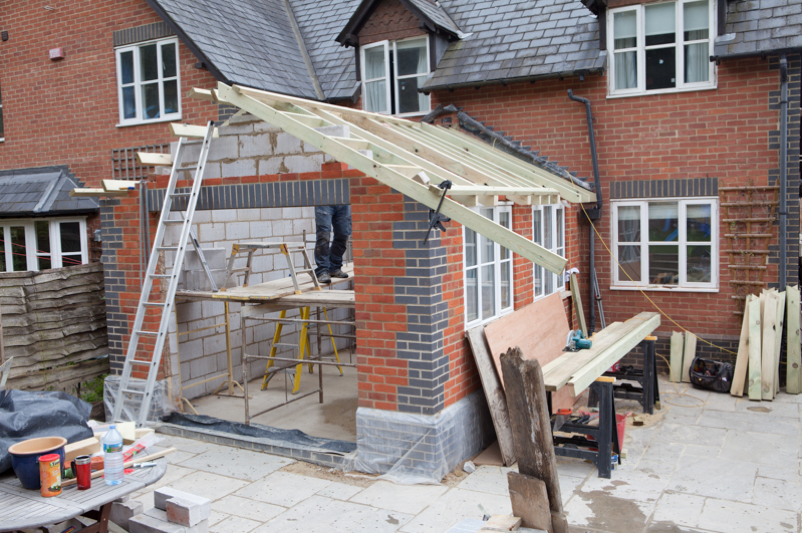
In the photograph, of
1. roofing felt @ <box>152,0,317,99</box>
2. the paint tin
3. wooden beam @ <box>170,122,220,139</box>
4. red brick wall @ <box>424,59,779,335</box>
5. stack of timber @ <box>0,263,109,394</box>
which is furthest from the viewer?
roofing felt @ <box>152,0,317,99</box>

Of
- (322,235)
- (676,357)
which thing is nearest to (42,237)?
(322,235)

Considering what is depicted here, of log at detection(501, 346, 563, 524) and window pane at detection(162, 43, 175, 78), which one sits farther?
window pane at detection(162, 43, 175, 78)

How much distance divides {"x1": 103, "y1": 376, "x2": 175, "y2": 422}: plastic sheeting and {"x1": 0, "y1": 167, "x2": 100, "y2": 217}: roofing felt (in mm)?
4752

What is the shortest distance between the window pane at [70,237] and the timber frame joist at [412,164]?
669 cm

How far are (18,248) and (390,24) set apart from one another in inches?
314

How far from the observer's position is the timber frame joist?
16.6ft

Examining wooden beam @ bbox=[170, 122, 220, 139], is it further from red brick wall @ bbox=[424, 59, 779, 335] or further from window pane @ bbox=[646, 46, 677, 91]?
window pane @ bbox=[646, 46, 677, 91]

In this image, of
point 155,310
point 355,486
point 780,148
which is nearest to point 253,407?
point 155,310

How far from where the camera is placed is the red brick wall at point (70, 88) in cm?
1245

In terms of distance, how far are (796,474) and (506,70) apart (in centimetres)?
690

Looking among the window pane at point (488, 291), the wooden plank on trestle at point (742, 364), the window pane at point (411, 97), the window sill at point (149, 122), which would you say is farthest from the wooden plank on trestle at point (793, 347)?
the window sill at point (149, 122)

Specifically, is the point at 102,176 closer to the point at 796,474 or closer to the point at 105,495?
the point at 105,495

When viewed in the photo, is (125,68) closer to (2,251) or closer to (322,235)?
(2,251)

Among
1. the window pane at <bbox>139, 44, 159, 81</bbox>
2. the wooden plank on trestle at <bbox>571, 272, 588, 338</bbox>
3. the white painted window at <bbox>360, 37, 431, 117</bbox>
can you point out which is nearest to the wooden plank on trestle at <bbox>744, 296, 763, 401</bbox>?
the wooden plank on trestle at <bbox>571, 272, 588, 338</bbox>
